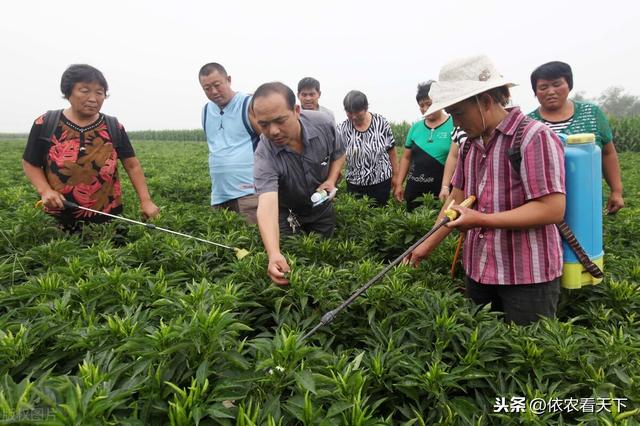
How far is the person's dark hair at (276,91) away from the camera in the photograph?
2.47 m

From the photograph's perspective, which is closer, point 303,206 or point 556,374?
point 556,374

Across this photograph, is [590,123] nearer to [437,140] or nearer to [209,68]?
[437,140]

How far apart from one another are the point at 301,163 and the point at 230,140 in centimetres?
129

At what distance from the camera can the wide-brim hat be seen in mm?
1863

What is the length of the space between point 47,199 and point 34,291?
1.33 m

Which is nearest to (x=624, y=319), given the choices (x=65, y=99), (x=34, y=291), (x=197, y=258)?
(x=197, y=258)

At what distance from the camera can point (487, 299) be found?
229cm

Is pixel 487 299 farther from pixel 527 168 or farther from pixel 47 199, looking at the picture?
pixel 47 199

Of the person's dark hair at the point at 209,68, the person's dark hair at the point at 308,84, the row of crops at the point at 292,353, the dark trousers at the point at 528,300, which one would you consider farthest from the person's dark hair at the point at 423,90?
the dark trousers at the point at 528,300

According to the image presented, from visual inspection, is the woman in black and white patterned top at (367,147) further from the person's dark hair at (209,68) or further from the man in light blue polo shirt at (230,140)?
the person's dark hair at (209,68)

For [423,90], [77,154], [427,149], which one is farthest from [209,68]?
[427,149]

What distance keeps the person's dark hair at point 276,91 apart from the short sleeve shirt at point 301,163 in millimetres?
350

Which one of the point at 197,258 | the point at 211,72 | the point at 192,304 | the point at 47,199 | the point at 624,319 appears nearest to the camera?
the point at 192,304

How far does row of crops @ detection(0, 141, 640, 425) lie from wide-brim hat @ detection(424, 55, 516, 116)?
0.91 metres
